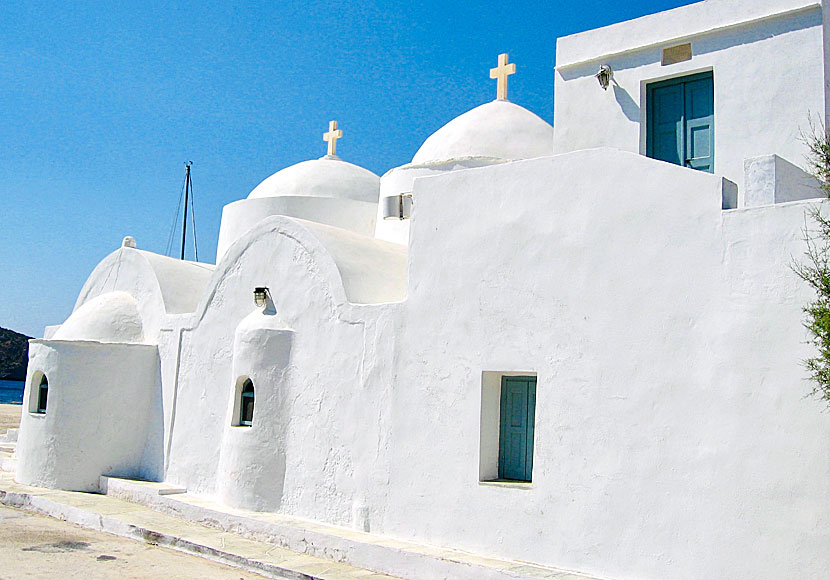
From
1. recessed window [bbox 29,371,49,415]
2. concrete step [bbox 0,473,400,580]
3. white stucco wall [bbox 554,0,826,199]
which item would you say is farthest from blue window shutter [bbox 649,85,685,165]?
recessed window [bbox 29,371,49,415]

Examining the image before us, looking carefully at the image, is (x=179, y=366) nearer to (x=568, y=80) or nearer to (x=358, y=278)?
(x=358, y=278)

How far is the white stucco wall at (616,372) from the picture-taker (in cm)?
650

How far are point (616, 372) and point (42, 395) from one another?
31.5 ft

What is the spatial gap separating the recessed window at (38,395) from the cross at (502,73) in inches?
334

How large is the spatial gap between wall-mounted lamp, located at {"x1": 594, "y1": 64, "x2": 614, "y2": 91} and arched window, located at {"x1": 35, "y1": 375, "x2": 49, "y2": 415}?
A: 9.29m

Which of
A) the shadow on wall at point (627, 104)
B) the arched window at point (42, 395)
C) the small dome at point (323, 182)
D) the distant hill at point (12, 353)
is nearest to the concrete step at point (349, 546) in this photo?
the arched window at point (42, 395)

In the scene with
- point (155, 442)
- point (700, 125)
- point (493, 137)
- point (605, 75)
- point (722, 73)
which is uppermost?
point (493, 137)

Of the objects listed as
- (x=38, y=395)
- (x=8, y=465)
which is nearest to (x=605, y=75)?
(x=38, y=395)

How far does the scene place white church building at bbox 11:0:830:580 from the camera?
669 cm

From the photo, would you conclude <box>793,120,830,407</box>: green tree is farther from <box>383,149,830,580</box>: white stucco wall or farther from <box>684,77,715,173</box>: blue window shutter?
<box>684,77,715,173</box>: blue window shutter

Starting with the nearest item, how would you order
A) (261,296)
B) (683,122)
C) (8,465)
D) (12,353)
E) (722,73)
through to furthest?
1. (722,73)
2. (683,122)
3. (261,296)
4. (8,465)
5. (12,353)

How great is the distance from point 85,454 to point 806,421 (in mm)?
10170

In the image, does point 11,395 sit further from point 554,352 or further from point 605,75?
point 554,352

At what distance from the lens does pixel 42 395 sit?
13.2 metres
